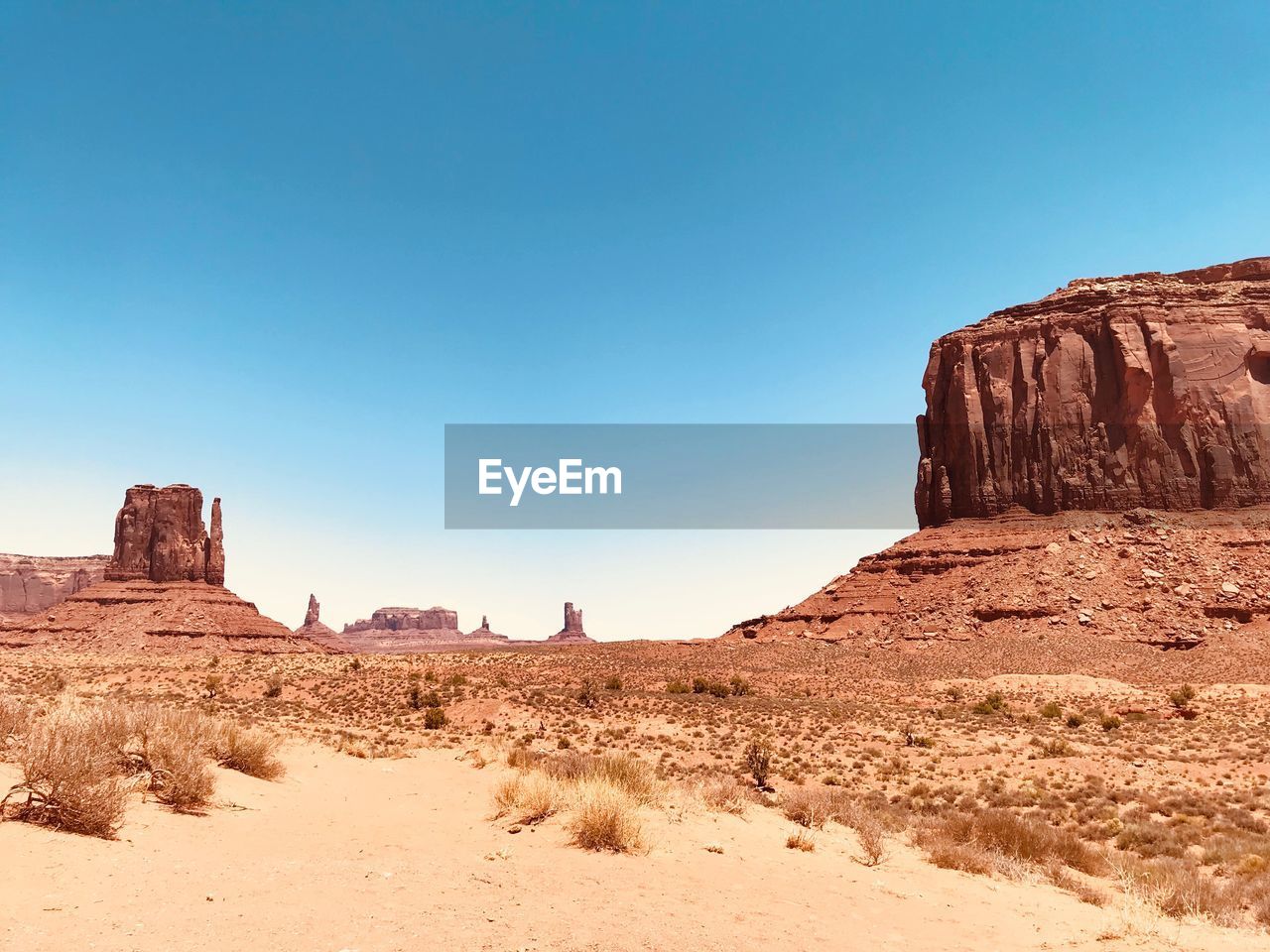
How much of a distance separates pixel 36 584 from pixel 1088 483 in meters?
183

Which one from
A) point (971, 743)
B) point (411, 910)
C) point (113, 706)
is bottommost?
point (971, 743)

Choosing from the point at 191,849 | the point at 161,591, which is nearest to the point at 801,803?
the point at 191,849

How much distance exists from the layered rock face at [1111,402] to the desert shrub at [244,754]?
223ft

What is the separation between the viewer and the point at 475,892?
7.36 m

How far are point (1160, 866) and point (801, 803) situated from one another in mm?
5312

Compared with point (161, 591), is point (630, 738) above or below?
below

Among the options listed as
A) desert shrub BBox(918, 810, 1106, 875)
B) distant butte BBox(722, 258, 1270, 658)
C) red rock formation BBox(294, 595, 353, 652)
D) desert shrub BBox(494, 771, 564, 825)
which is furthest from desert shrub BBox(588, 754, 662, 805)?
red rock formation BBox(294, 595, 353, 652)

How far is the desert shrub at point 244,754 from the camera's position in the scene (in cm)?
1261

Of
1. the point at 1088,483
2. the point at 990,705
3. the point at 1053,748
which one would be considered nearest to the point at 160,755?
the point at 1053,748

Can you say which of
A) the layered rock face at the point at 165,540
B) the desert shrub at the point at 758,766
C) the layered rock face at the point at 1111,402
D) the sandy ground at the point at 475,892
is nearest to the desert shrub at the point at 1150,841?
the sandy ground at the point at 475,892

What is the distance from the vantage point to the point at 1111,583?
171 ft

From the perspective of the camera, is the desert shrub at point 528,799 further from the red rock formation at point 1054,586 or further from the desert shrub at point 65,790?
the red rock formation at point 1054,586

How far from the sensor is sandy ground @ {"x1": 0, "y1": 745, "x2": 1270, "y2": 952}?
597 centimetres

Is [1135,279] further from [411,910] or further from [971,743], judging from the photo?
[411,910]
